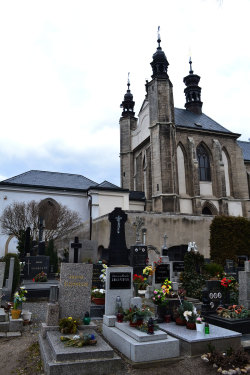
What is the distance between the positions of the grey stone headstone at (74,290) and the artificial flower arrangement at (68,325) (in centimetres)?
35

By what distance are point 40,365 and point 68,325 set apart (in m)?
0.92

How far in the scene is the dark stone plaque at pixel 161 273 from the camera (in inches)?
415

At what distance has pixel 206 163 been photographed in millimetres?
33781

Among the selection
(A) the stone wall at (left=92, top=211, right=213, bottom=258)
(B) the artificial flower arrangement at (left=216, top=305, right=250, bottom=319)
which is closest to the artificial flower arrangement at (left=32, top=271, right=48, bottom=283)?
(B) the artificial flower arrangement at (left=216, top=305, right=250, bottom=319)

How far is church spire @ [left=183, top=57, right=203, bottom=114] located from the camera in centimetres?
4085

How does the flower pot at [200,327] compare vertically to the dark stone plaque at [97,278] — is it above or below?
below

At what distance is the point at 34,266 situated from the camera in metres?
13.9

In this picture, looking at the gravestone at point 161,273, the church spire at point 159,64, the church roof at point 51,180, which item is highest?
the church spire at point 159,64

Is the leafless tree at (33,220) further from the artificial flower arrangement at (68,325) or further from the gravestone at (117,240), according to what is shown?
the artificial flower arrangement at (68,325)

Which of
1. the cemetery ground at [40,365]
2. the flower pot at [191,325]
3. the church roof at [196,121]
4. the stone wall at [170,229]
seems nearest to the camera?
the cemetery ground at [40,365]

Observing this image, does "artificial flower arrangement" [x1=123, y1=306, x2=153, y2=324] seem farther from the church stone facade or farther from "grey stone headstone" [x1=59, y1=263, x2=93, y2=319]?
the church stone facade

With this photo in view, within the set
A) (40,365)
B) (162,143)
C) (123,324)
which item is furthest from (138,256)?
(162,143)

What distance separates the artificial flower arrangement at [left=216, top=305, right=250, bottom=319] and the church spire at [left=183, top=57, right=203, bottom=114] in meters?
36.7

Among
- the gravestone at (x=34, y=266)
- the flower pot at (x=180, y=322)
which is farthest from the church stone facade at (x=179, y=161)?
the flower pot at (x=180, y=322)
